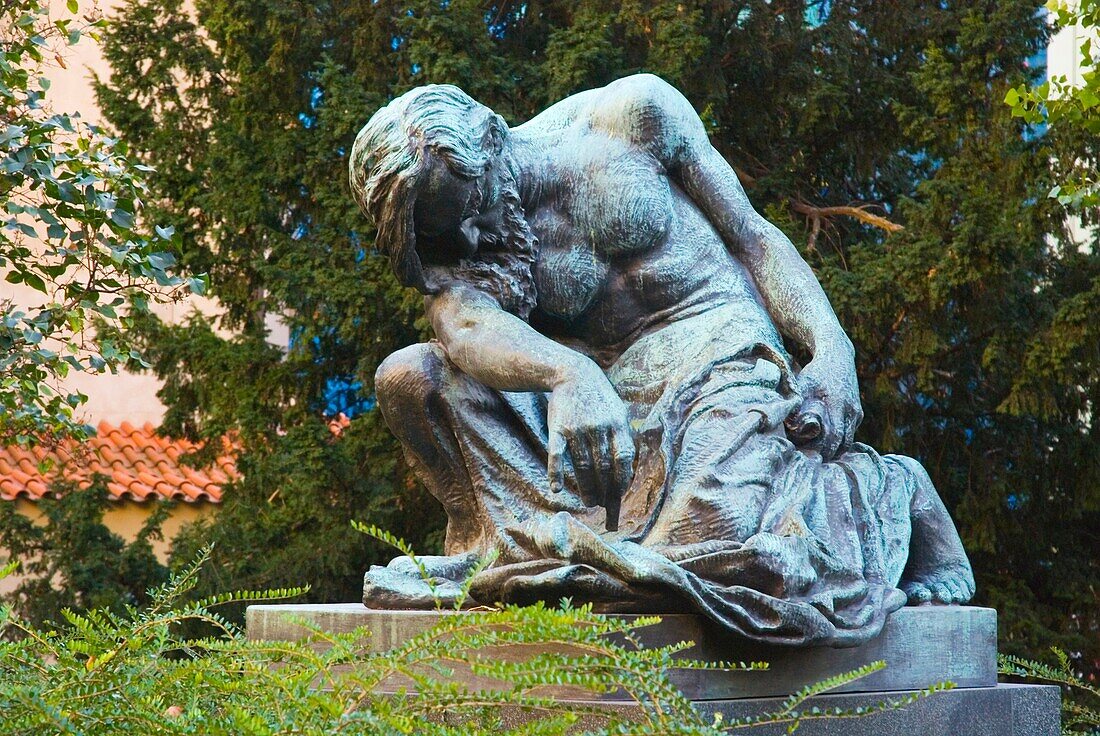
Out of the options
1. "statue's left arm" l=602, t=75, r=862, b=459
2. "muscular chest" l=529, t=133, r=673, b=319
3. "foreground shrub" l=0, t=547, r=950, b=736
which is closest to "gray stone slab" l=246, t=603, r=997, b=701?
"foreground shrub" l=0, t=547, r=950, b=736

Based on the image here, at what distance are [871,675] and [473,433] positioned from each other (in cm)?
108

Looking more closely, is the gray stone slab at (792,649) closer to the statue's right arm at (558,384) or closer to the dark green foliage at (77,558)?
the statue's right arm at (558,384)

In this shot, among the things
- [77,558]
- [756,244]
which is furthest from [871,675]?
[77,558]

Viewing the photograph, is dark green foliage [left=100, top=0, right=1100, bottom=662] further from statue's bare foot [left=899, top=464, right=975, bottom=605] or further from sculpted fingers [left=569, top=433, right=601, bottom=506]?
sculpted fingers [left=569, top=433, right=601, bottom=506]

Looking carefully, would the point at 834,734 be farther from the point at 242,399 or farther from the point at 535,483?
the point at 242,399

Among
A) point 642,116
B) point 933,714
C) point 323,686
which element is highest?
point 642,116

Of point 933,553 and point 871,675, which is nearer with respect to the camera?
point 871,675

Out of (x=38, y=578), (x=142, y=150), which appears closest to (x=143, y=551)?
(x=38, y=578)

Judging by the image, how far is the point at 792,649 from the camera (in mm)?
3385

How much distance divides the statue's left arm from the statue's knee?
808 mm

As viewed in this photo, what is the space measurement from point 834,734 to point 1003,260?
19.7 feet

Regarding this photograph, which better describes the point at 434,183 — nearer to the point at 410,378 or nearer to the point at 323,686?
the point at 410,378

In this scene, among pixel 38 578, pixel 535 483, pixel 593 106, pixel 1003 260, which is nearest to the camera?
pixel 535 483

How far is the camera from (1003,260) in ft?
29.2
